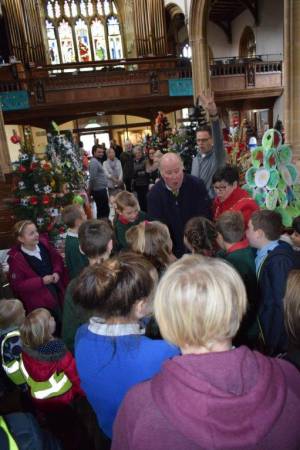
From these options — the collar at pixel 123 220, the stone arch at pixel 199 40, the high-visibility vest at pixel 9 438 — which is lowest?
the high-visibility vest at pixel 9 438

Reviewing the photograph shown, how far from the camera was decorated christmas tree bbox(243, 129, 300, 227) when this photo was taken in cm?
281

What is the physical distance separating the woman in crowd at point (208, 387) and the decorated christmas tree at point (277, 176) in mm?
2094

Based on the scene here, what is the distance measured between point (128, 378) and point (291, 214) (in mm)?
2163

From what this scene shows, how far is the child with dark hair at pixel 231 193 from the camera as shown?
274 cm

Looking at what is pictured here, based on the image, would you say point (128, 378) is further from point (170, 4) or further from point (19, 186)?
point (170, 4)

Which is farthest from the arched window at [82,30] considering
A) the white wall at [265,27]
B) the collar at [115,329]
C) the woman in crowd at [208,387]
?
the woman in crowd at [208,387]

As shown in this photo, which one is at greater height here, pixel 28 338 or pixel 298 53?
pixel 298 53

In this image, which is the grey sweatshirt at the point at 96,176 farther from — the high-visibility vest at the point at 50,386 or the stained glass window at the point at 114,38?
the stained glass window at the point at 114,38

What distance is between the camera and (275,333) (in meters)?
1.88

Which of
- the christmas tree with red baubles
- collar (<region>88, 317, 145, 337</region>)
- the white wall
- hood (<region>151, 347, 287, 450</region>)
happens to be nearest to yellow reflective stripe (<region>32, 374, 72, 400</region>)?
collar (<region>88, 317, 145, 337</region>)

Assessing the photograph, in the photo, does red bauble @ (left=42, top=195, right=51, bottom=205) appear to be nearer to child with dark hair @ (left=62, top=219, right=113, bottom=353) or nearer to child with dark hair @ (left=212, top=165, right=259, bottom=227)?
child with dark hair @ (left=212, top=165, right=259, bottom=227)

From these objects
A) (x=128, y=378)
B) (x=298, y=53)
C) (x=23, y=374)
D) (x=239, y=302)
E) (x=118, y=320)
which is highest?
(x=298, y=53)

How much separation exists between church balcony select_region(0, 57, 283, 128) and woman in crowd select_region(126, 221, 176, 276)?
11.2 metres

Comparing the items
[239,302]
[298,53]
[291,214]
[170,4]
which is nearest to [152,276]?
[239,302]
